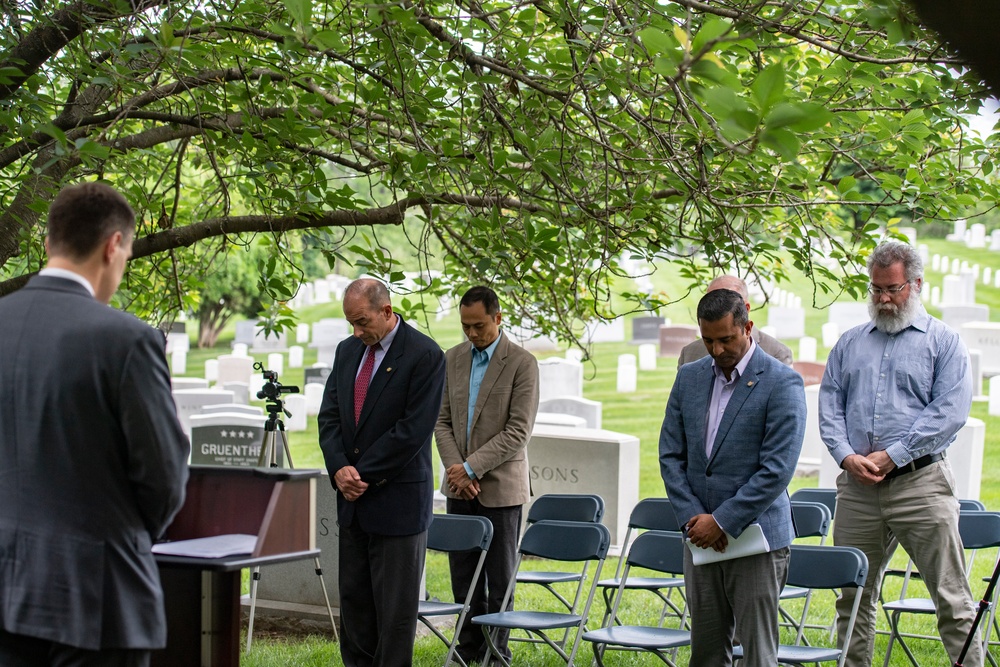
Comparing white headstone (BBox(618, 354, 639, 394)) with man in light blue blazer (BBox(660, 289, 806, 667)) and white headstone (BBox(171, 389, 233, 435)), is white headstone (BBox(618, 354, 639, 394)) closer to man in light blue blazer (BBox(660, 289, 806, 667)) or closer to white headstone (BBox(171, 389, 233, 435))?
white headstone (BBox(171, 389, 233, 435))

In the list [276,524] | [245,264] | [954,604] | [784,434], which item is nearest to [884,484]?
[954,604]

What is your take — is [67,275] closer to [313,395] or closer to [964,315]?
[313,395]

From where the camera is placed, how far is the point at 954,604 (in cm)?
555

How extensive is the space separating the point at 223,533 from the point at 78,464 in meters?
1.24

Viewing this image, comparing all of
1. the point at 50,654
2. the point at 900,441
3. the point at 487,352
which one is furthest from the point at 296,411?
the point at 50,654

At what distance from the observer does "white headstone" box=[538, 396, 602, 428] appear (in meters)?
13.8

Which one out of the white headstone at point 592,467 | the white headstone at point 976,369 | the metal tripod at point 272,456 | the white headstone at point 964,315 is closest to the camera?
the metal tripod at point 272,456

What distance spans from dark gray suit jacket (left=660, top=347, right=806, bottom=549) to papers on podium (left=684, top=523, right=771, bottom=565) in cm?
5

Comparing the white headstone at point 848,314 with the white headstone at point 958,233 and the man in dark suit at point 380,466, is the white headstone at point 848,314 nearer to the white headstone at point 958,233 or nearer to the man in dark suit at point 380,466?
the white headstone at point 958,233

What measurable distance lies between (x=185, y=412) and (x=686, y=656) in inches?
419

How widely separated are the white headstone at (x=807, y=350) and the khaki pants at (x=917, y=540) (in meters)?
17.8

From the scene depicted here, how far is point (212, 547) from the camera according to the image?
368cm

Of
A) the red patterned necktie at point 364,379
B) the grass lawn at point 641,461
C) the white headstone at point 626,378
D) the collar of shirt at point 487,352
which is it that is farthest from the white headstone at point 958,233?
the red patterned necktie at point 364,379

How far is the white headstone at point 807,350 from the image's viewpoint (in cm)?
2305
